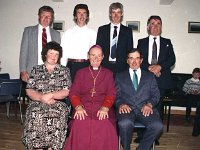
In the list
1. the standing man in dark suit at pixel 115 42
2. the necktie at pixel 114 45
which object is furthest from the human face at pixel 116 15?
the necktie at pixel 114 45

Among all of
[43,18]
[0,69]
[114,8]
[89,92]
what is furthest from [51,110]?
[0,69]

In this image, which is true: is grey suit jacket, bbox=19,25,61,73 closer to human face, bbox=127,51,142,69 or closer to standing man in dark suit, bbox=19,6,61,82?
standing man in dark suit, bbox=19,6,61,82

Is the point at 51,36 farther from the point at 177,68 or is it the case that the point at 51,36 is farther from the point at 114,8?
the point at 177,68

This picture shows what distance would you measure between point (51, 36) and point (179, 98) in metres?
3.17

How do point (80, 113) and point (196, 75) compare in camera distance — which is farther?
point (196, 75)

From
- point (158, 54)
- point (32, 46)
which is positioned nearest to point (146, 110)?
point (158, 54)

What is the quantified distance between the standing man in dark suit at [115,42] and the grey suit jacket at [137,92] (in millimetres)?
508

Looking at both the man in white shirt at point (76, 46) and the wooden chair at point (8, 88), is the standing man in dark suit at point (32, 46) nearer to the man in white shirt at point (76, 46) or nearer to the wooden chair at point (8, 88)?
the man in white shirt at point (76, 46)

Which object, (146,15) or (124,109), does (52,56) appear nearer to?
(124,109)

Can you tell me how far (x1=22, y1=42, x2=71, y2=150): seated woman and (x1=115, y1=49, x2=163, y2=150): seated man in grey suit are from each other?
72 cm

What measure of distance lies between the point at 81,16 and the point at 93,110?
1.47m

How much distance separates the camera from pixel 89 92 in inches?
140

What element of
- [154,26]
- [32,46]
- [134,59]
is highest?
[154,26]

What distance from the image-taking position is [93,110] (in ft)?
11.2
